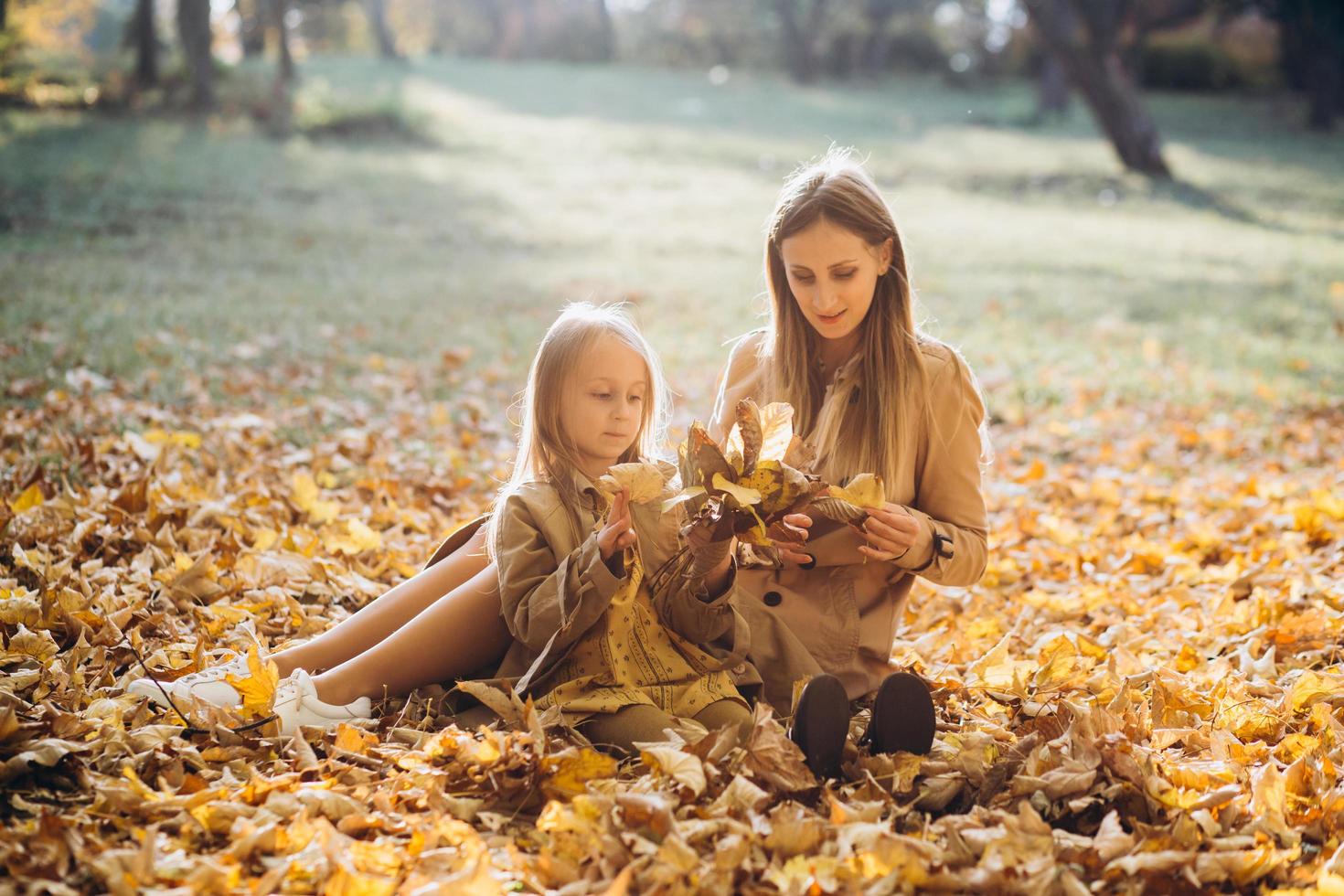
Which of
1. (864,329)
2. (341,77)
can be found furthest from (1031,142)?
(864,329)

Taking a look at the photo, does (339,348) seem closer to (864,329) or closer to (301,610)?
(301,610)

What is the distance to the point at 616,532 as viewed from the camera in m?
2.50

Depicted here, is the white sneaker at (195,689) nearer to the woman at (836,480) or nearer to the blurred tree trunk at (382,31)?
the woman at (836,480)

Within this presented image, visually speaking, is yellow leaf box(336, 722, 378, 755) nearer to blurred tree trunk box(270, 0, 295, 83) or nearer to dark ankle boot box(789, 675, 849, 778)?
dark ankle boot box(789, 675, 849, 778)

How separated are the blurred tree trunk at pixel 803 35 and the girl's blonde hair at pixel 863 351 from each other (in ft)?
111

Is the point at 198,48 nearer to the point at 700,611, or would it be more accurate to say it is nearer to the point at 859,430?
the point at 859,430

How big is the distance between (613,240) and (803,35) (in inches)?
965

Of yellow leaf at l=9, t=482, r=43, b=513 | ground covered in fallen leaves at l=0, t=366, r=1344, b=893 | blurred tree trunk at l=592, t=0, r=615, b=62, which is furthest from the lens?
blurred tree trunk at l=592, t=0, r=615, b=62

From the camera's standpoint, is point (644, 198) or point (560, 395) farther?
point (644, 198)

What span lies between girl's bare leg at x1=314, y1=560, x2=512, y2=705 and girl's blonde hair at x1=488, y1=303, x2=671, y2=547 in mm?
147

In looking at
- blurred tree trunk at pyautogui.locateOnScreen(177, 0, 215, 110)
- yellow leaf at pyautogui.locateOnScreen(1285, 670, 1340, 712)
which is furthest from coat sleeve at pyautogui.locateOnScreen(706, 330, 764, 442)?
blurred tree trunk at pyautogui.locateOnScreen(177, 0, 215, 110)

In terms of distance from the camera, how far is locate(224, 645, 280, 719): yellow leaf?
2699mm

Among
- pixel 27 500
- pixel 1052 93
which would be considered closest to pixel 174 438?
pixel 27 500

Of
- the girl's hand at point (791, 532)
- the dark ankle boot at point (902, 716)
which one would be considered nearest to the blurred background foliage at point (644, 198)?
the girl's hand at point (791, 532)
